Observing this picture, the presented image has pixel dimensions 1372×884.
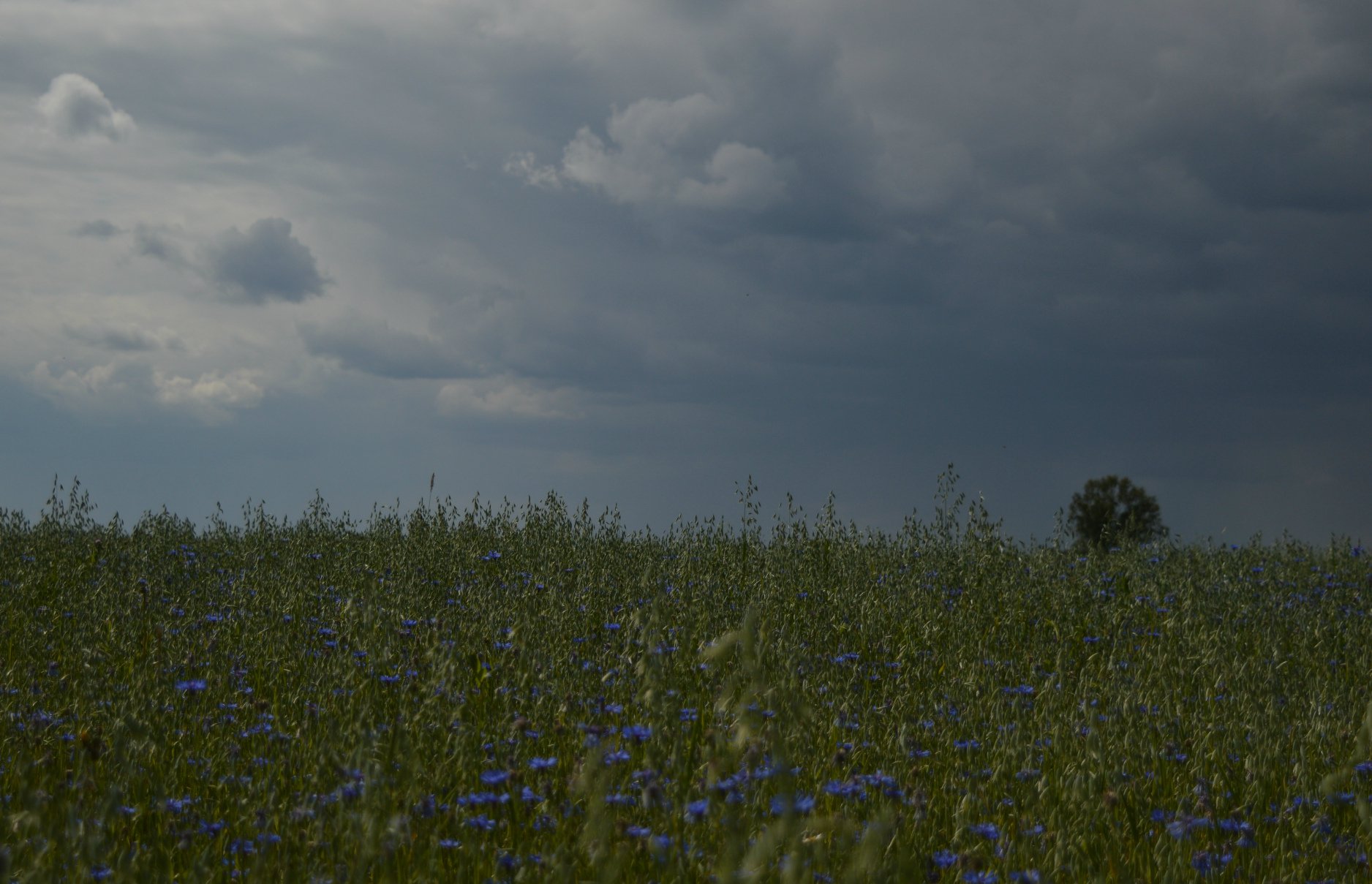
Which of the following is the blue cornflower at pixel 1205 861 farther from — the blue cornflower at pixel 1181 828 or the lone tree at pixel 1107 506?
the lone tree at pixel 1107 506

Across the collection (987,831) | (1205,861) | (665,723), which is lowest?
(1205,861)

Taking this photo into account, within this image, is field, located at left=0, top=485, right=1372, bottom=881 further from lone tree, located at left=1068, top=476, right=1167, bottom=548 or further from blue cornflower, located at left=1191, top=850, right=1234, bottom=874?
lone tree, located at left=1068, top=476, right=1167, bottom=548

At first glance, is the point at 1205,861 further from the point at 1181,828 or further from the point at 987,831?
the point at 987,831

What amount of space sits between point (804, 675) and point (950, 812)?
1588 mm

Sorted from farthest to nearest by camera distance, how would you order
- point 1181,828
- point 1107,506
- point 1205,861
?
point 1107,506 < point 1205,861 < point 1181,828

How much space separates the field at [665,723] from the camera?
2.94 m

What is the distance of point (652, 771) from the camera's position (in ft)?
8.98

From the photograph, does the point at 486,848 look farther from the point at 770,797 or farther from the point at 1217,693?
the point at 1217,693

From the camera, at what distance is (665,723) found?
324 cm

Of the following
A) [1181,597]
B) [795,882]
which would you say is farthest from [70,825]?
[1181,597]

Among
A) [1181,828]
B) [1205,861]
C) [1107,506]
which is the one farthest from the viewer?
[1107,506]

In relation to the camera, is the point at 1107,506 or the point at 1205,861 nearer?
the point at 1205,861

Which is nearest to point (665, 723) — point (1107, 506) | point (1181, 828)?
point (1181, 828)

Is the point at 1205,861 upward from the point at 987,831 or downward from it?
downward
